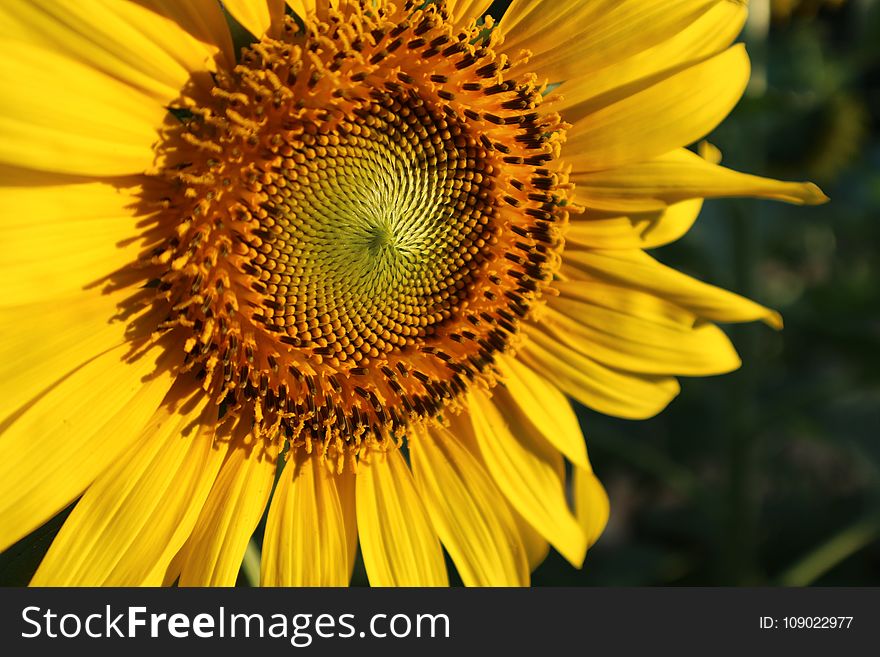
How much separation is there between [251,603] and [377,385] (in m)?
0.56

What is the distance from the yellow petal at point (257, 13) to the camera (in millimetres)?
1773

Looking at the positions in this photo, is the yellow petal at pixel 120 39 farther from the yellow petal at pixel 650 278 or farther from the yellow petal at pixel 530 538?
the yellow petal at pixel 530 538

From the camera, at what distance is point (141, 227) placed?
1858 mm

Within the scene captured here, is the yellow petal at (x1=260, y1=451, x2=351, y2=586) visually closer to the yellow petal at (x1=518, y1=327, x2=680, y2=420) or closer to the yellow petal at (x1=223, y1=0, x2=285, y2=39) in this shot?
the yellow petal at (x1=518, y1=327, x2=680, y2=420)

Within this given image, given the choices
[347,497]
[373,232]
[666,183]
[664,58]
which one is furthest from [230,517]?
[664,58]

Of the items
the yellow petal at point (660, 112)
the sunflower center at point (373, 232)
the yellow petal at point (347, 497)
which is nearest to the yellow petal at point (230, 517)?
the yellow petal at point (347, 497)

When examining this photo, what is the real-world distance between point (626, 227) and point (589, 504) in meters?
0.72

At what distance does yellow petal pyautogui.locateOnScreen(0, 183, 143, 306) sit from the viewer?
1687 mm

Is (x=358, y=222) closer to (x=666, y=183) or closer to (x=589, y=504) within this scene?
(x=666, y=183)

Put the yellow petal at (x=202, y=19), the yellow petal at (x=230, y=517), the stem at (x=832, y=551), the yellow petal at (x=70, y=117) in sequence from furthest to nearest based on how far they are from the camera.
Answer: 1. the stem at (x=832, y=551)
2. the yellow petal at (x=230, y=517)
3. the yellow petal at (x=202, y=19)
4. the yellow petal at (x=70, y=117)

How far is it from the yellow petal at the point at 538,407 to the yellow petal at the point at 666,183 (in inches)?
17.9

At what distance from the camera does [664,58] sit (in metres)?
2.16

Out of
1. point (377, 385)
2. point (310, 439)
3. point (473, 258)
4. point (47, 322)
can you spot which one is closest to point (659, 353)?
point (473, 258)

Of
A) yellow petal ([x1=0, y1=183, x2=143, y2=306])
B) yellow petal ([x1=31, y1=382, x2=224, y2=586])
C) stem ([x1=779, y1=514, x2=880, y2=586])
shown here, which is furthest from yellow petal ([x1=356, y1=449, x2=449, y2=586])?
stem ([x1=779, y1=514, x2=880, y2=586])
